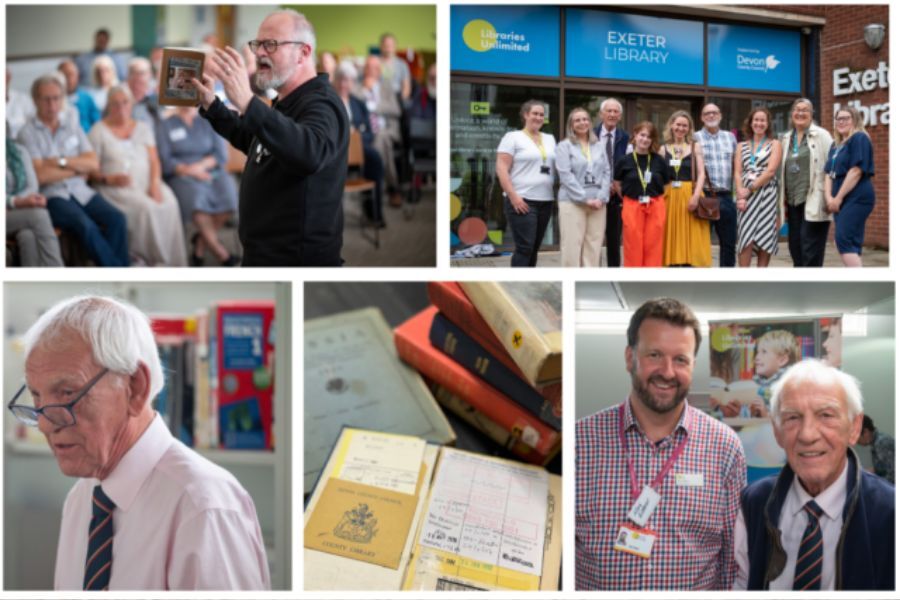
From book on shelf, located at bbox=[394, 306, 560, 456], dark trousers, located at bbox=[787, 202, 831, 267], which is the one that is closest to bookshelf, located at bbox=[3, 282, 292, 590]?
book on shelf, located at bbox=[394, 306, 560, 456]

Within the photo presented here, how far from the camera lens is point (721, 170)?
2684 mm

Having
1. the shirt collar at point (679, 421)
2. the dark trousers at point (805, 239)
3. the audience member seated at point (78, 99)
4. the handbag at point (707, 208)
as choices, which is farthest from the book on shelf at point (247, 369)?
the dark trousers at point (805, 239)

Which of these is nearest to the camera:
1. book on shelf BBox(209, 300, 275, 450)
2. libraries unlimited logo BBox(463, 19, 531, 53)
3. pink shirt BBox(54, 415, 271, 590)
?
pink shirt BBox(54, 415, 271, 590)

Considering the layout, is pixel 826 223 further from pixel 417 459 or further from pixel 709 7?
pixel 417 459

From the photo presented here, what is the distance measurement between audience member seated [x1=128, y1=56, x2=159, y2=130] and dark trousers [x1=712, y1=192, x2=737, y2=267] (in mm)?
1914

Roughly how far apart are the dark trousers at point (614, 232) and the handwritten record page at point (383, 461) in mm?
778

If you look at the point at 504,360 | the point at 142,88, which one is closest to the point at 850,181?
the point at 504,360

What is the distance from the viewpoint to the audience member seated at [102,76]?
3217 millimetres

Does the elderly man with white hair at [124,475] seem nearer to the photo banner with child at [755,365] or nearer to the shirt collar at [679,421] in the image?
the shirt collar at [679,421]

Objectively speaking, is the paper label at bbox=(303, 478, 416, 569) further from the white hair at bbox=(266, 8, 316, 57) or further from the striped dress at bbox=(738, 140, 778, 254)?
the striped dress at bbox=(738, 140, 778, 254)

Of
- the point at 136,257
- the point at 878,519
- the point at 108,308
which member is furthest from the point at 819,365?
the point at 136,257

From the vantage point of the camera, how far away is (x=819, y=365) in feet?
7.83

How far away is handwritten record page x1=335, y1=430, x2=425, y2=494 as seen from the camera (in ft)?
7.77

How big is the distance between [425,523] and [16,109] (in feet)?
6.01
